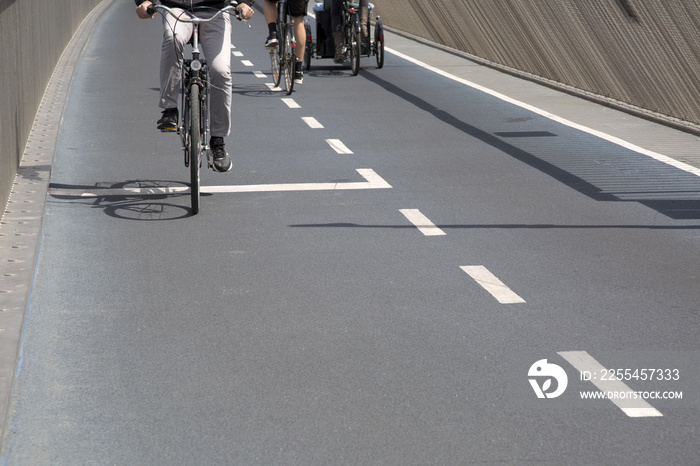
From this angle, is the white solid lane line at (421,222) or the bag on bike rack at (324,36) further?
the bag on bike rack at (324,36)

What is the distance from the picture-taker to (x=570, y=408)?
A: 166 inches

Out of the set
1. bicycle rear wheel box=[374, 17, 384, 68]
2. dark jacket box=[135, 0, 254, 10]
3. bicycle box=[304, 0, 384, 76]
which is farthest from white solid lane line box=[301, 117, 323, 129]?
bicycle rear wheel box=[374, 17, 384, 68]

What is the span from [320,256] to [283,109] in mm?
6798

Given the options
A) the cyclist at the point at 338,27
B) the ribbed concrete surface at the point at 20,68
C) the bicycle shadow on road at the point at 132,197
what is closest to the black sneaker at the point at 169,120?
the bicycle shadow on road at the point at 132,197

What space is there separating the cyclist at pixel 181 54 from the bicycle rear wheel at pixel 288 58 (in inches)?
221

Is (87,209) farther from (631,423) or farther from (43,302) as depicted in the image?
(631,423)

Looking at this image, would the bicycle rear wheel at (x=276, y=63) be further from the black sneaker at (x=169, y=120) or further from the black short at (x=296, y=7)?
the black sneaker at (x=169, y=120)

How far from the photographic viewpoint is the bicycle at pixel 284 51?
13492mm

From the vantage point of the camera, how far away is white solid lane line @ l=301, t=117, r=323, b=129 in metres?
11.7

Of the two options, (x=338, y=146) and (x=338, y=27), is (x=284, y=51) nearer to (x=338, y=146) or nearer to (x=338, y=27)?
(x=338, y=27)

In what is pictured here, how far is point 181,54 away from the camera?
7684 millimetres

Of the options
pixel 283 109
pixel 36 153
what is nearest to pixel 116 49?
pixel 283 109
